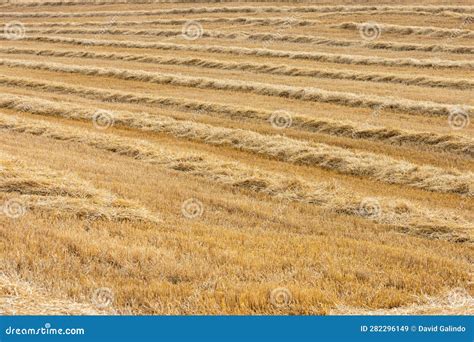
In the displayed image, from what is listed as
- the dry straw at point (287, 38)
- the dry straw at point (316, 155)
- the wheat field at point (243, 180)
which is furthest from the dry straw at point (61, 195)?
the dry straw at point (287, 38)

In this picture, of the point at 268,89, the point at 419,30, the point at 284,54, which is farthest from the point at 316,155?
the point at 419,30

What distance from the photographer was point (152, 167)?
52.5ft

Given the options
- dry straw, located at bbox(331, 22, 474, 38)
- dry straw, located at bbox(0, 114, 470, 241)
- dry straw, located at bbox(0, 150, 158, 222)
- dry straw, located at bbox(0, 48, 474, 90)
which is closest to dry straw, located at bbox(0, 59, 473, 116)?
dry straw, located at bbox(0, 48, 474, 90)

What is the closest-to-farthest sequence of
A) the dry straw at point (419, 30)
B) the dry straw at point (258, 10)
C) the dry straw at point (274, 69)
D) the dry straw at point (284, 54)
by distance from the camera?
the dry straw at point (274, 69)
the dry straw at point (284, 54)
the dry straw at point (419, 30)
the dry straw at point (258, 10)

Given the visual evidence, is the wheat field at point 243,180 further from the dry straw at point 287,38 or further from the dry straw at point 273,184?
the dry straw at point 287,38

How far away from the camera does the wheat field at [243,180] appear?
7.48 meters

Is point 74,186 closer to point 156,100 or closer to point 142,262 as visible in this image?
point 142,262

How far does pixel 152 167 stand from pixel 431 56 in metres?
24.1

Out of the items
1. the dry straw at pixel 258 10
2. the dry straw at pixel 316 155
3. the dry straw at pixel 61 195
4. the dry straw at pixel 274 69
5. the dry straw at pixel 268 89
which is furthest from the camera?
the dry straw at pixel 258 10

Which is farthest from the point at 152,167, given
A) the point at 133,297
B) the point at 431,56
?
the point at 431,56

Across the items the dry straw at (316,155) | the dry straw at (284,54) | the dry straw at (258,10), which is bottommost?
the dry straw at (316,155)

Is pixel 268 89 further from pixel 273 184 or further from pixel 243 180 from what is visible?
pixel 273 184

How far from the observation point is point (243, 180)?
14.3 m

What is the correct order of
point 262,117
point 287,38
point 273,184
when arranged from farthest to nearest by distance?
point 287,38 → point 262,117 → point 273,184
